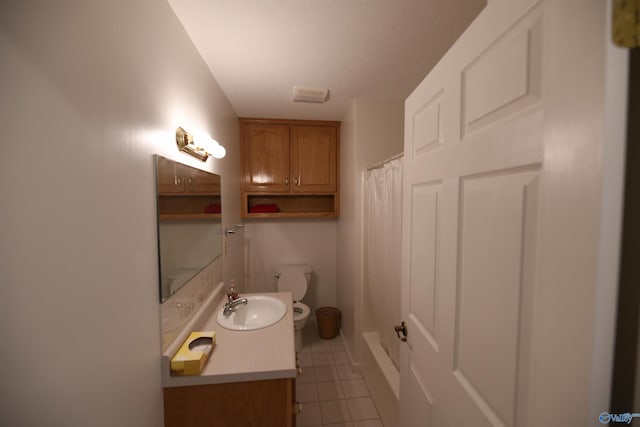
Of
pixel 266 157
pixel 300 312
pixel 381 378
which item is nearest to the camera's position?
pixel 381 378

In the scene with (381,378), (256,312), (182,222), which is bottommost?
(381,378)

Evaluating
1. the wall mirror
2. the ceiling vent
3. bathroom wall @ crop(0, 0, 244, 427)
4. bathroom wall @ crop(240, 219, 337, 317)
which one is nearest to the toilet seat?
bathroom wall @ crop(240, 219, 337, 317)

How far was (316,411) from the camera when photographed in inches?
71.0

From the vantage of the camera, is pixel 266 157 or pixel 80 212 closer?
pixel 80 212

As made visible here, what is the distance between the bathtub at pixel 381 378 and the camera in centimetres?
154

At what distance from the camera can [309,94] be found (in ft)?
6.48

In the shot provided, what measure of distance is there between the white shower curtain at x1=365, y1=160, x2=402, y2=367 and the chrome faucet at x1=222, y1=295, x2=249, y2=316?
0.97m

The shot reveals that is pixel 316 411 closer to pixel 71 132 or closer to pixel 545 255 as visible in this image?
pixel 545 255

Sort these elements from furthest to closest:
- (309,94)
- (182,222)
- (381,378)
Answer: (309,94) < (381,378) < (182,222)

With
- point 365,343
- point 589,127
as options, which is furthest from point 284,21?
point 365,343

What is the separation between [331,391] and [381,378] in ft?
1.70

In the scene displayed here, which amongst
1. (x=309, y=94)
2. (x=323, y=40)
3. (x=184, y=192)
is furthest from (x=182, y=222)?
(x=309, y=94)

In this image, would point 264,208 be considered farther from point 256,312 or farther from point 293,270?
point 256,312

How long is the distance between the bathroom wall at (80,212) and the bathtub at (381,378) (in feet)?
4.15
